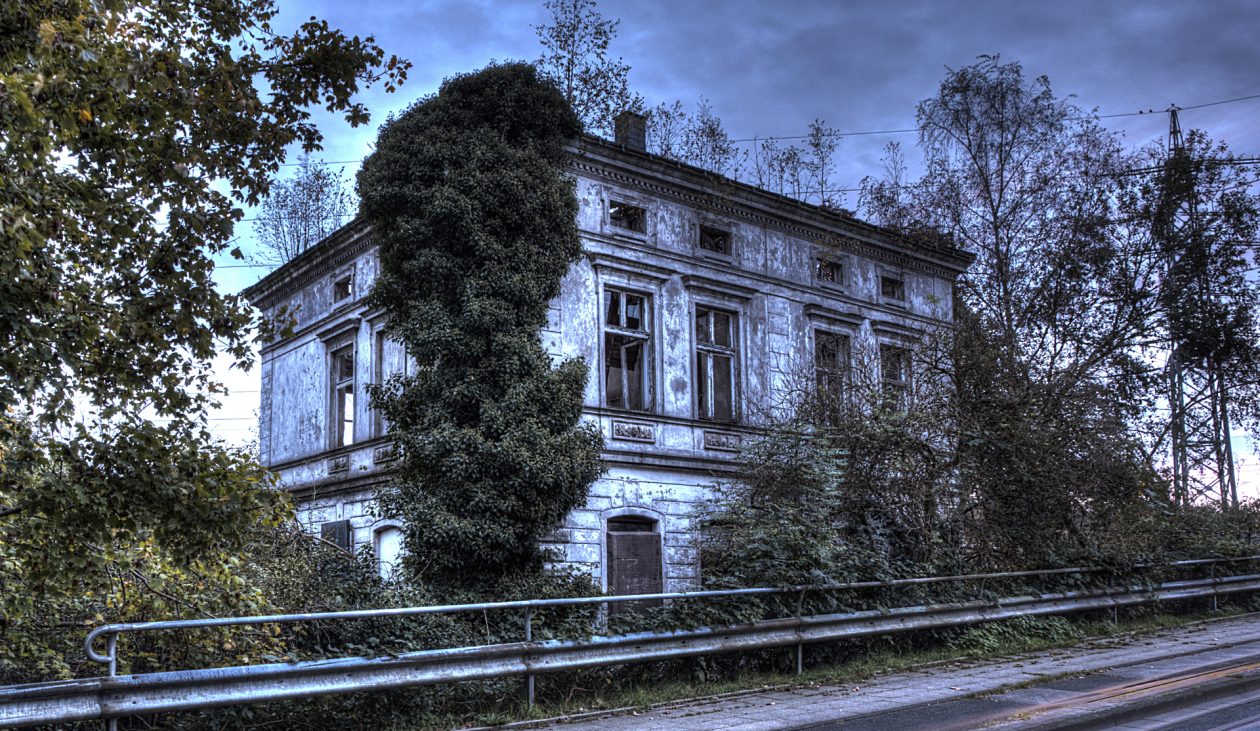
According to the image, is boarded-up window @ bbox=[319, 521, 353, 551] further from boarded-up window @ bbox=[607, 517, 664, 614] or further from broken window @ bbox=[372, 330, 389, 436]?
boarded-up window @ bbox=[607, 517, 664, 614]

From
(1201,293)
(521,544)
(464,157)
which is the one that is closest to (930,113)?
(1201,293)

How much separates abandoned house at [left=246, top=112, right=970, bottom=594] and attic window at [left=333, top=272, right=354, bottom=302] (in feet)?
0.19

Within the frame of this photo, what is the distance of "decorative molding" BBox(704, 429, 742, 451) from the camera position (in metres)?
22.0

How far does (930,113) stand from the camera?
28797mm

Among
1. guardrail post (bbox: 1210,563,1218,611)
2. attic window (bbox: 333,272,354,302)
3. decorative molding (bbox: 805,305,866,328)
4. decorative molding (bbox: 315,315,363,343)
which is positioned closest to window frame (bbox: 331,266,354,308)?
attic window (bbox: 333,272,354,302)

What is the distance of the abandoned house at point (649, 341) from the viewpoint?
20.3 meters

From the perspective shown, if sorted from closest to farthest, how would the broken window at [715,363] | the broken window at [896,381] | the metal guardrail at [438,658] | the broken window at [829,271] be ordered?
the metal guardrail at [438,658] < the broken window at [896,381] < the broken window at [715,363] < the broken window at [829,271]

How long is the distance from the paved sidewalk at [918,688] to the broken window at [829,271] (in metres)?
12.2

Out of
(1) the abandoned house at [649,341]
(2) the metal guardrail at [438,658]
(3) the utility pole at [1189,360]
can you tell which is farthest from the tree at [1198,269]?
(2) the metal guardrail at [438,658]

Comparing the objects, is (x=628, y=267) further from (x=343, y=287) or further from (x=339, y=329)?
(x=343, y=287)

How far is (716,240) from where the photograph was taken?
2381 cm

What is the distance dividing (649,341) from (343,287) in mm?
7978

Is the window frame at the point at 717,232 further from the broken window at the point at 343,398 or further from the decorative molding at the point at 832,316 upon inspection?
the broken window at the point at 343,398

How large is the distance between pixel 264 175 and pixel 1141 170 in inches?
1105
